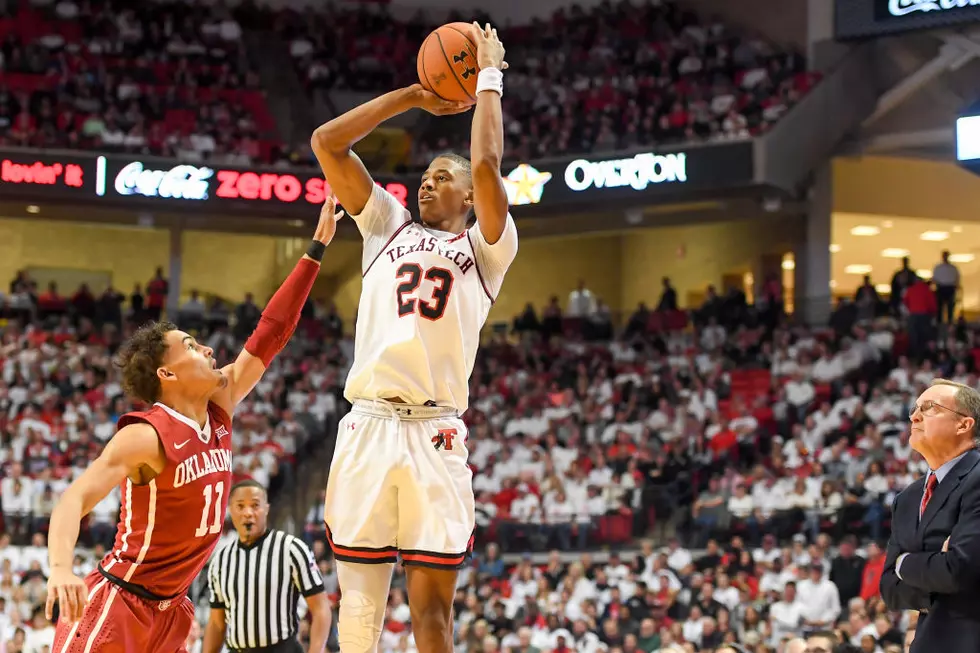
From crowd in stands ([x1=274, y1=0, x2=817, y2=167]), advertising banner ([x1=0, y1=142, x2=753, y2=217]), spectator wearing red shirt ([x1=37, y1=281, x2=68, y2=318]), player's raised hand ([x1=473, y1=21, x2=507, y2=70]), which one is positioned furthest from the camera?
spectator wearing red shirt ([x1=37, y1=281, x2=68, y2=318])

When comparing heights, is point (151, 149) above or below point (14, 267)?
above

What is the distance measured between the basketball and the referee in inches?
108

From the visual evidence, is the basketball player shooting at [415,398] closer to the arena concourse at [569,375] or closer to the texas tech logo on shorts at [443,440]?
the texas tech logo on shorts at [443,440]

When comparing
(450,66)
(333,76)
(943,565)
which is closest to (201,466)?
(450,66)

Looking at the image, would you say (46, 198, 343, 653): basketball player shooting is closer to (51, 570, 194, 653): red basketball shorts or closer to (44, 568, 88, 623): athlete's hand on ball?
(51, 570, 194, 653): red basketball shorts

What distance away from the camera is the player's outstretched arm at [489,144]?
4.58 meters

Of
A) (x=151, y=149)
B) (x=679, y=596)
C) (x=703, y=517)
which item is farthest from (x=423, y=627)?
(x=151, y=149)

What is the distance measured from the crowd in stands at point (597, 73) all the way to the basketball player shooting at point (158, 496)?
1647 centimetres

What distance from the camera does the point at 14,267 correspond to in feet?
86.4

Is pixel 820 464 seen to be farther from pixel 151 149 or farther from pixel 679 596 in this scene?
pixel 151 149

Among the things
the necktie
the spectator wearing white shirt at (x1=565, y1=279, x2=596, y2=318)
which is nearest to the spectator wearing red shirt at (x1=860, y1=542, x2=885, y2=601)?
the necktie

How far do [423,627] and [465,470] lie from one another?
586 millimetres

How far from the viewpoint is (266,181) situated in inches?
864

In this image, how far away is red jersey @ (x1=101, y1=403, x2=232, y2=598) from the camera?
15.4 feet
